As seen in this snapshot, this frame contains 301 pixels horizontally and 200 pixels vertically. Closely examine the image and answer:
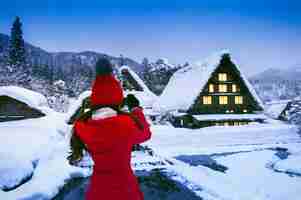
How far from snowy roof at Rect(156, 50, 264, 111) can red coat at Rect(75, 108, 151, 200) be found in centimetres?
2944

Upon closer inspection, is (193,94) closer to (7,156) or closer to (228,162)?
(228,162)

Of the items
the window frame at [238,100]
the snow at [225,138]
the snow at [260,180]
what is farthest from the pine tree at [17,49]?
the snow at [260,180]

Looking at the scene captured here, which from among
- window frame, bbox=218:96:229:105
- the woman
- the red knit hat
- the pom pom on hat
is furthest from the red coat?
window frame, bbox=218:96:229:105

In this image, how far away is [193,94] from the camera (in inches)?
1283

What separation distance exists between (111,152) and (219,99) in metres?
32.3

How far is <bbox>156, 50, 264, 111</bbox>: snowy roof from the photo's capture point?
107ft

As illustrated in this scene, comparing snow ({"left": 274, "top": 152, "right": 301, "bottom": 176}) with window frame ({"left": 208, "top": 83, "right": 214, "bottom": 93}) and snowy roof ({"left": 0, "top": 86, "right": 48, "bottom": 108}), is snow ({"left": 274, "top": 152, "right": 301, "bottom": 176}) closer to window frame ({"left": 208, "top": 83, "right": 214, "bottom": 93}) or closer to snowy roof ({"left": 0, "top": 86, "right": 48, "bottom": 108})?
window frame ({"left": 208, "top": 83, "right": 214, "bottom": 93})

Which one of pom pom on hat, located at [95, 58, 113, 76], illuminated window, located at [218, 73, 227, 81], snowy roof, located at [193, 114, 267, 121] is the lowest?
snowy roof, located at [193, 114, 267, 121]

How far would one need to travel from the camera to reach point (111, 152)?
8.68 feet

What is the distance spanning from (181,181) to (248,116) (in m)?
24.1

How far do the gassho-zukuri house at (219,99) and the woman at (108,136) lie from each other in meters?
29.5

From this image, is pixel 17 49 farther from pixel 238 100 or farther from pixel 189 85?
pixel 238 100

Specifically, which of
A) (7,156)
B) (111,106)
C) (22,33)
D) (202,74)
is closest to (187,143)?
(202,74)

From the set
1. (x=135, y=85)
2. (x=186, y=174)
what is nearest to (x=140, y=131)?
(x=186, y=174)
